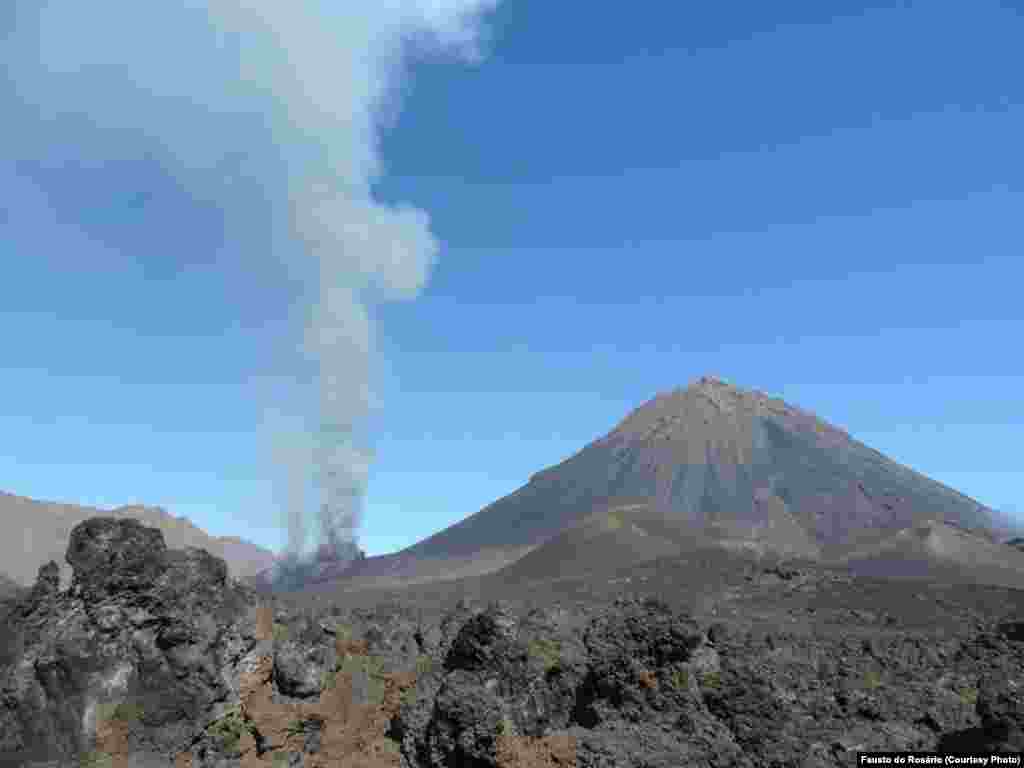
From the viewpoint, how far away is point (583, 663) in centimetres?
830

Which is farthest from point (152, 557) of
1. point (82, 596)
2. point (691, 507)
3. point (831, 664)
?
point (691, 507)

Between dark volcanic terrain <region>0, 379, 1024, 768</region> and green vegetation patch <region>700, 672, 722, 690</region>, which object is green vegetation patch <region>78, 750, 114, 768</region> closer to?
dark volcanic terrain <region>0, 379, 1024, 768</region>

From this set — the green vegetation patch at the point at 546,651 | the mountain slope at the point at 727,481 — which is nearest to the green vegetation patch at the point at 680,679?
the green vegetation patch at the point at 546,651

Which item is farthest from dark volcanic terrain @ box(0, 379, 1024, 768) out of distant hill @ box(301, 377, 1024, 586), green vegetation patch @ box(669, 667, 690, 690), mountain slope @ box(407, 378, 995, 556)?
mountain slope @ box(407, 378, 995, 556)

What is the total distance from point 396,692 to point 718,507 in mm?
115855

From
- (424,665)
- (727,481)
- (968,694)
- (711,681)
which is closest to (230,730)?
(424,665)

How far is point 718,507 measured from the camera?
121000 mm

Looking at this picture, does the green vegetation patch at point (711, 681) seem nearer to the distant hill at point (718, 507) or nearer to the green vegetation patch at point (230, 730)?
the green vegetation patch at point (230, 730)

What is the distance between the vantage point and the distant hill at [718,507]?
86.8m

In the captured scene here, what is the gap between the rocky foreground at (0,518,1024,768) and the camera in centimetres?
708

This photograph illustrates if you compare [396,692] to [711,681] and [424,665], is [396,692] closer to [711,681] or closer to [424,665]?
[424,665]

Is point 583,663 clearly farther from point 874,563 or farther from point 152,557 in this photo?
point 874,563

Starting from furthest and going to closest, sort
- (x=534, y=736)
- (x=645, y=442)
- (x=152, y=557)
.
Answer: (x=645, y=442)
(x=152, y=557)
(x=534, y=736)

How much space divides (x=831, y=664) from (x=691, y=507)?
11158 centimetres
